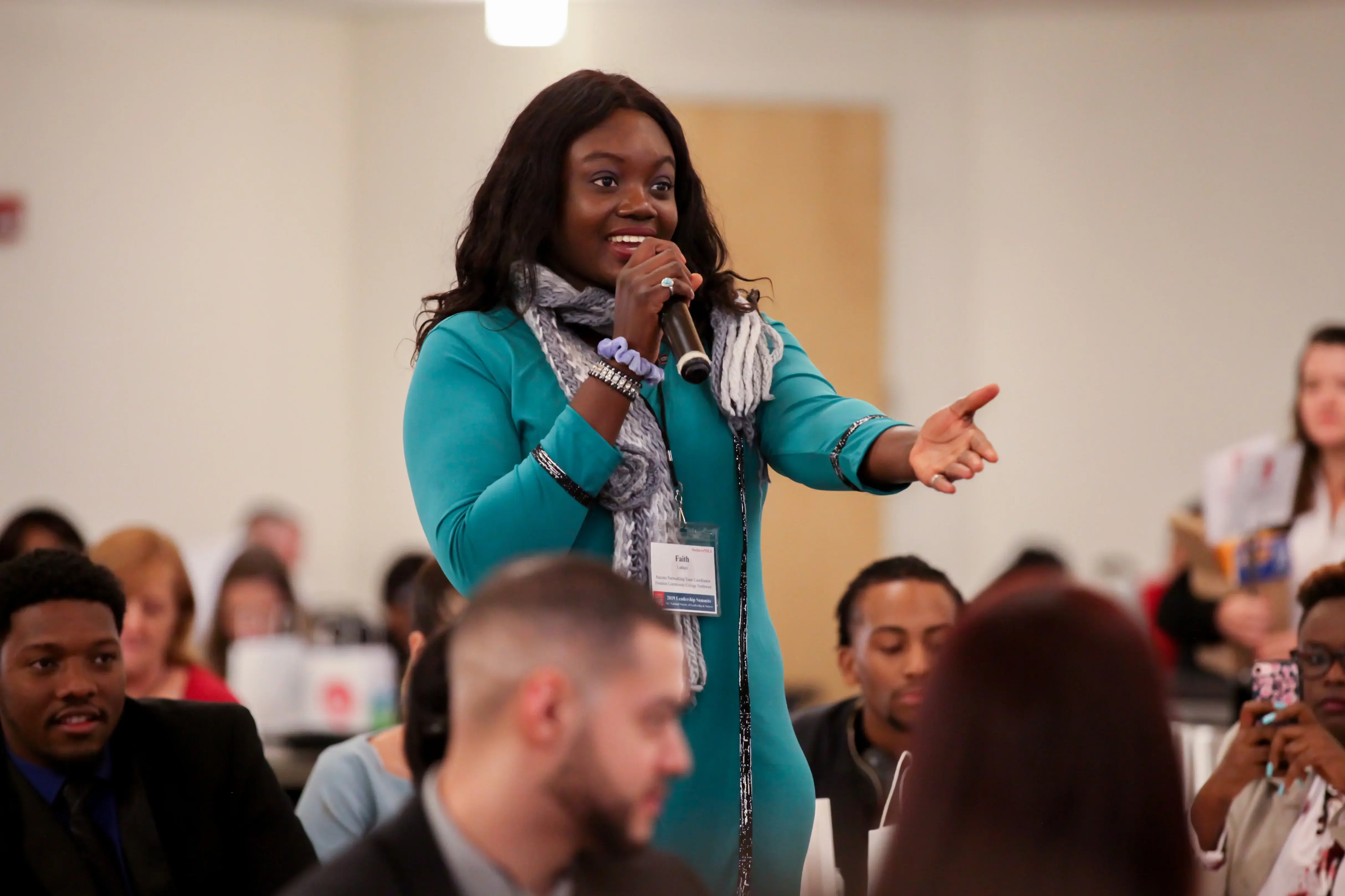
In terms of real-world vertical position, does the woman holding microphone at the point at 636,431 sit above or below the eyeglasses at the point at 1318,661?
above

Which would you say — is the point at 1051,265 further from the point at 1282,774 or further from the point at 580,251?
the point at 580,251

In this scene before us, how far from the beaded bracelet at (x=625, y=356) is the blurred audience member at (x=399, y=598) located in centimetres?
317

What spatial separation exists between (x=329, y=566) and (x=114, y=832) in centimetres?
550

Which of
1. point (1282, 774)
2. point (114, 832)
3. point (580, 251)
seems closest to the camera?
point (580, 251)

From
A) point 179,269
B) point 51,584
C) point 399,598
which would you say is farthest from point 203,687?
point 179,269

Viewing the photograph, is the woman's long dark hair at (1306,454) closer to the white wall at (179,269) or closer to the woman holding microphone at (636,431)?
the woman holding microphone at (636,431)

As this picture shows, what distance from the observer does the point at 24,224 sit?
23.2 feet

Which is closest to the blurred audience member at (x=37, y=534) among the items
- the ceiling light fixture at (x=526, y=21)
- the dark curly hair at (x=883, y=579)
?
the dark curly hair at (x=883, y=579)

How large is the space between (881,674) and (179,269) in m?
5.43

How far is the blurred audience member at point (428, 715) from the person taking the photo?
141cm

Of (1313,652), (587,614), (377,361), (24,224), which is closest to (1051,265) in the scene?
(377,361)

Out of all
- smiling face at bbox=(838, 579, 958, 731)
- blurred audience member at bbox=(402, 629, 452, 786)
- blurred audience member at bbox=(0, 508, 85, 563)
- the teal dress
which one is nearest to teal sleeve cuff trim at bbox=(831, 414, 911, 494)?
the teal dress

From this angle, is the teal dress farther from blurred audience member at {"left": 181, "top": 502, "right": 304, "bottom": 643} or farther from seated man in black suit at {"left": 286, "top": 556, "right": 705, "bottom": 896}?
blurred audience member at {"left": 181, "top": 502, "right": 304, "bottom": 643}

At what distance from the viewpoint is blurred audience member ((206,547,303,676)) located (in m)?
4.88
